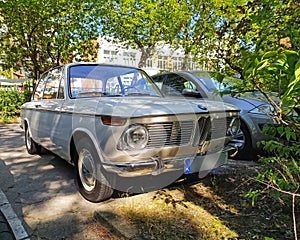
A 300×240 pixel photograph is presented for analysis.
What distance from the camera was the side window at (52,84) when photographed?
13.0 ft

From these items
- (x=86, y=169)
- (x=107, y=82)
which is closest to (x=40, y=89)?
(x=107, y=82)

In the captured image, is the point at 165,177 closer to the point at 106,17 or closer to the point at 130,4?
the point at 130,4

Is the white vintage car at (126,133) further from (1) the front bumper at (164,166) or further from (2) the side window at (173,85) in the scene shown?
(2) the side window at (173,85)

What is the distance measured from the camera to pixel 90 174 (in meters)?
3.00

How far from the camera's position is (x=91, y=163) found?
289 centimetres

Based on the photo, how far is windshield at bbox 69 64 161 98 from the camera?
3.55 meters

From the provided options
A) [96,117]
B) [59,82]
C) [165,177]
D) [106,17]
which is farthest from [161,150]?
[106,17]

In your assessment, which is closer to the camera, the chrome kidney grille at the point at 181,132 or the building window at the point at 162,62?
the chrome kidney grille at the point at 181,132

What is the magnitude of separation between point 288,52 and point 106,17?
11406 mm

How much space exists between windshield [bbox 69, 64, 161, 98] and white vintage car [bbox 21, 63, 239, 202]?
0.01 metres

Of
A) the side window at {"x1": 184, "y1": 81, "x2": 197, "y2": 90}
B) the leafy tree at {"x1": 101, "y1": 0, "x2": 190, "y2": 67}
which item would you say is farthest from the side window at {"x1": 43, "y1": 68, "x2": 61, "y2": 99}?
the leafy tree at {"x1": 101, "y1": 0, "x2": 190, "y2": 67}

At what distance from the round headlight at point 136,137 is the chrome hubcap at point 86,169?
2.26 ft

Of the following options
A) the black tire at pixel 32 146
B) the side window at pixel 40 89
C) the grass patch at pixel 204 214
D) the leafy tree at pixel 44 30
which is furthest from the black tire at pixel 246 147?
the leafy tree at pixel 44 30

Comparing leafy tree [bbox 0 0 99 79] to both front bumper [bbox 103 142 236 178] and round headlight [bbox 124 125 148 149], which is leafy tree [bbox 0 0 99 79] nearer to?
round headlight [bbox 124 125 148 149]
